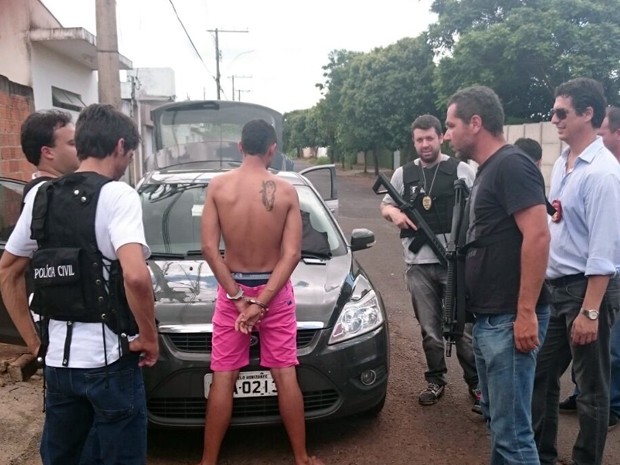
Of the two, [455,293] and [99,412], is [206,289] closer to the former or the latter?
[99,412]

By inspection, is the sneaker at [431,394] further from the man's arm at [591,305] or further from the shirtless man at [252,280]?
the man's arm at [591,305]

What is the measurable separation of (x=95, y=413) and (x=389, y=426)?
2146mm

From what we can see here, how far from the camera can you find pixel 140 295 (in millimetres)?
2129

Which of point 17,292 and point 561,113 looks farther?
point 561,113

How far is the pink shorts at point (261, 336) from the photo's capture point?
124 inches

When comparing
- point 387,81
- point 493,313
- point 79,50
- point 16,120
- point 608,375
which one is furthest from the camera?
point 387,81

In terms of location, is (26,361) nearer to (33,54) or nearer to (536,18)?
(33,54)

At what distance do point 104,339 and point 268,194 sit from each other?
129 cm

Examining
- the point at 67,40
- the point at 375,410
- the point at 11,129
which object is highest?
the point at 67,40

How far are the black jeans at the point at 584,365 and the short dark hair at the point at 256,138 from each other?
1681 mm

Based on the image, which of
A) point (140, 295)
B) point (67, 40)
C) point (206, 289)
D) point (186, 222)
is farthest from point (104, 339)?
point (67, 40)

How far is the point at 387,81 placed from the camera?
24.4 metres

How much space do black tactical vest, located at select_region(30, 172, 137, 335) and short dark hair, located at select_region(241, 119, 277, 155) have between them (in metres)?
1.21

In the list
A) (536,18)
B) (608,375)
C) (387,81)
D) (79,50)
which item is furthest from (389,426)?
(387,81)
